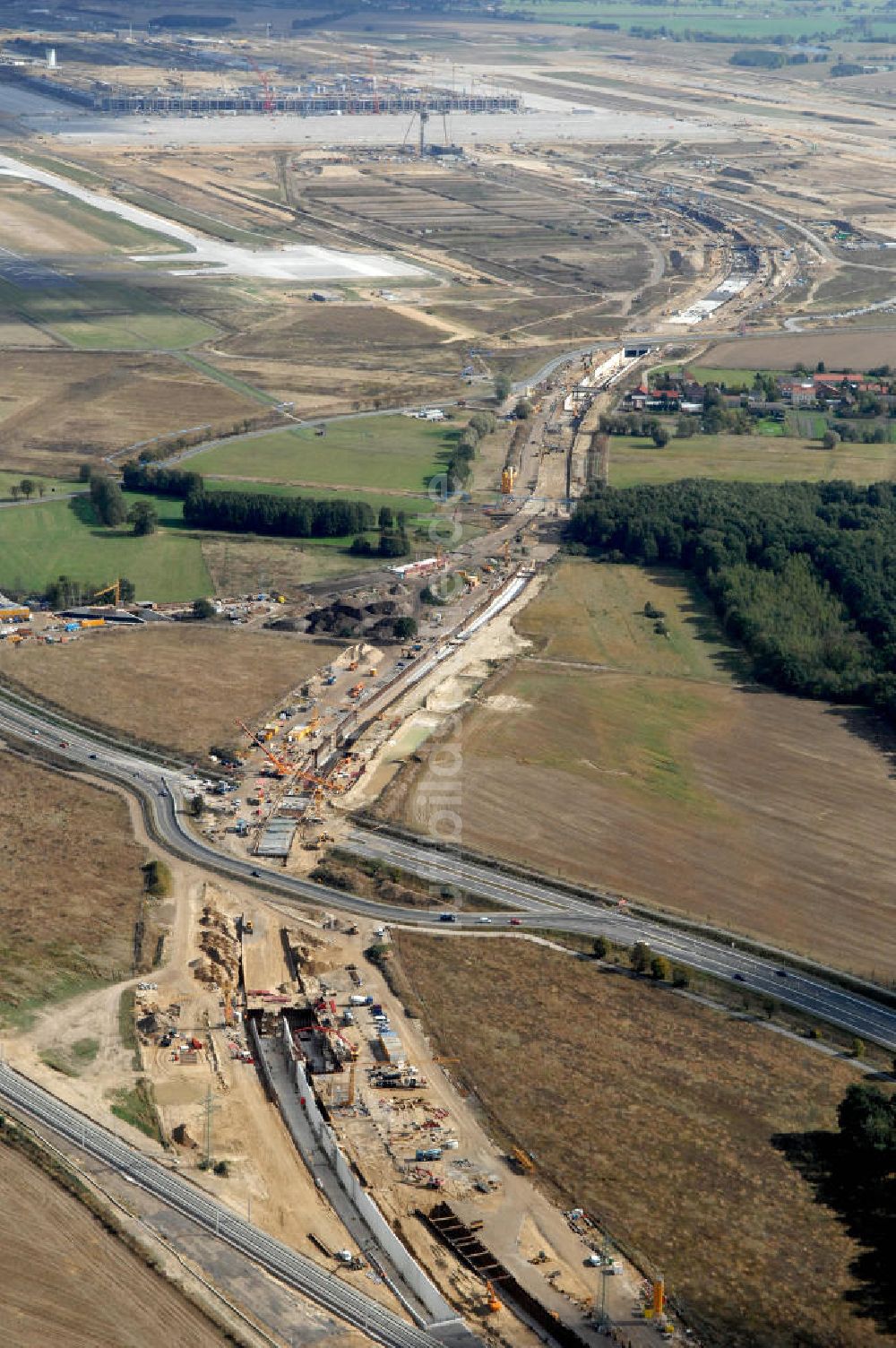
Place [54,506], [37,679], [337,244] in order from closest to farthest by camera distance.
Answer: [37,679] < [54,506] < [337,244]

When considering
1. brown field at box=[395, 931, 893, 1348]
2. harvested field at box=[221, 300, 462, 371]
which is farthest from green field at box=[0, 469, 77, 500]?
brown field at box=[395, 931, 893, 1348]

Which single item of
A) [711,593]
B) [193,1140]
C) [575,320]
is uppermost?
[575,320]

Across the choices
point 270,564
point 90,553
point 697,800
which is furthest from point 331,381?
point 697,800

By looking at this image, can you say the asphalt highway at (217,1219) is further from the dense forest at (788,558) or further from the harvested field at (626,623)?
the dense forest at (788,558)

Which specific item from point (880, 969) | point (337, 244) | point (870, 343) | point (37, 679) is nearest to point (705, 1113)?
point (880, 969)

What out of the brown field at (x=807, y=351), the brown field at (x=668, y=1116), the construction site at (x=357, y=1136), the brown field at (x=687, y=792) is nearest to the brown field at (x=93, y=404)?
the brown field at (x=807, y=351)

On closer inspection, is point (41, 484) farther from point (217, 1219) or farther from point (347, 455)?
point (217, 1219)

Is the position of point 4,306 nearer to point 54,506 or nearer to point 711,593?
point 54,506
